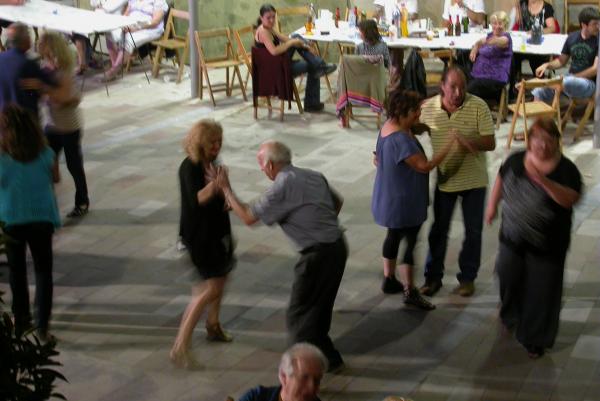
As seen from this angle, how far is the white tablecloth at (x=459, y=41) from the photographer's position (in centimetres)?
1046

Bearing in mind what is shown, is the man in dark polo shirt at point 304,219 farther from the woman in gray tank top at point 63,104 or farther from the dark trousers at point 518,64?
the dark trousers at point 518,64

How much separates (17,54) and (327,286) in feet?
11.3

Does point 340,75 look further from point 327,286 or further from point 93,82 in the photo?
point 327,286

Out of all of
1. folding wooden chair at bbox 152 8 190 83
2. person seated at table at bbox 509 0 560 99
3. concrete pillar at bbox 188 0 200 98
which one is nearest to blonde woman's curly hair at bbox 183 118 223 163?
concrete pillar at bbox 188 0 200 98

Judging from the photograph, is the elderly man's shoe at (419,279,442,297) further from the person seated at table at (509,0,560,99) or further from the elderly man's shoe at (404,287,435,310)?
the person seated at table at (509,0,560,99)

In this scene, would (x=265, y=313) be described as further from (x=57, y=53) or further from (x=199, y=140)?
(x=57, y=53)

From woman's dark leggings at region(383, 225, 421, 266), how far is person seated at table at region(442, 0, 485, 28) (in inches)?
220

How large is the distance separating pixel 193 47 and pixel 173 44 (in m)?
1.05

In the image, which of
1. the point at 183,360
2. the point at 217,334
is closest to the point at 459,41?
the point at 217,334

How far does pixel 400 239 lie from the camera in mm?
6234

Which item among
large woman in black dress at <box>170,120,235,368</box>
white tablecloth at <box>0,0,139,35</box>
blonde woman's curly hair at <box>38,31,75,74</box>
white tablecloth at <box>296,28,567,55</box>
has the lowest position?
large woman in black dress at <box>170,120,235,368</box>

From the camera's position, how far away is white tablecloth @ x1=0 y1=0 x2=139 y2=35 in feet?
37.7

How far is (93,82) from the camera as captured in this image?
40.7 feet

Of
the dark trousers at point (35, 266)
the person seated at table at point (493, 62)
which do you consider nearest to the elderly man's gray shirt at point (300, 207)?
the dark trousers at point (35, 266)
